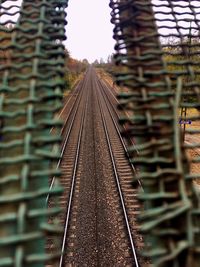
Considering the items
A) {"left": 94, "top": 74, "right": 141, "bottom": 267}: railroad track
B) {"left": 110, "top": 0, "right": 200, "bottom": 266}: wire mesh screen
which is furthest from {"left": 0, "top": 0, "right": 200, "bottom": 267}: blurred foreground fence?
{"left": 94, "top": 74, "right": 141, "bottom": 267}: railroad track

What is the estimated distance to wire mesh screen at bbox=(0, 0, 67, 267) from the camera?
1.47 m

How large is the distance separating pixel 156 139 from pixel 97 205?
8373 millimetres

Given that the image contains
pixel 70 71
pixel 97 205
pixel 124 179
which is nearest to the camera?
pixel 70 71

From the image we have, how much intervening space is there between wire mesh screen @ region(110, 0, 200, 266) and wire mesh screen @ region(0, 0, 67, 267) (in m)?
0.41

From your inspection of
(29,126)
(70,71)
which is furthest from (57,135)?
(70,71)

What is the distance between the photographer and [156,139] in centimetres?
175

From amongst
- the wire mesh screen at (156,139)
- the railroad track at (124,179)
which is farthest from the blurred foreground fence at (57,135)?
the railroad track at (124,179)

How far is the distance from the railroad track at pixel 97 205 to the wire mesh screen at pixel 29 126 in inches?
233

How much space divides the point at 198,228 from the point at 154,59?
1.01 meters

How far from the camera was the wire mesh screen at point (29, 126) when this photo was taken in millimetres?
1471

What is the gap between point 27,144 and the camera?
164cm

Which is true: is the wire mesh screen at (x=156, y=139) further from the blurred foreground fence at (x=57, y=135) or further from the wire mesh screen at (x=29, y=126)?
the wire mesh screen at (x=29, y=126)

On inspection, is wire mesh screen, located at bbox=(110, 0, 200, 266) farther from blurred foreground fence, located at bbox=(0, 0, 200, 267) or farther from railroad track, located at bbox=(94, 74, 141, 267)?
railroad track, located at bbox=(94, 74, 141, 267)

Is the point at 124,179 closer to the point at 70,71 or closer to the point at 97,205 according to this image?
the point at 97,205
